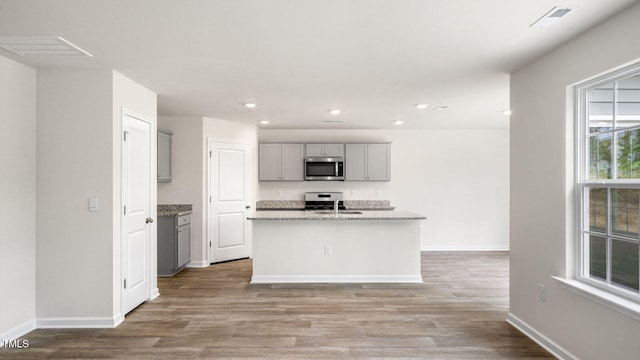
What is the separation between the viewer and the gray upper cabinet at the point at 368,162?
22.7 ft

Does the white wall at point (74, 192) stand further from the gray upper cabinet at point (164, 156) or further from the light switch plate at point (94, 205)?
the gray upper cabinet at point (164, 156)

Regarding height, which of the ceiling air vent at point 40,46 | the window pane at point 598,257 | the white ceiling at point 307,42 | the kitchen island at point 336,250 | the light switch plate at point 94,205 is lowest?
the kitchen island at point 336,250

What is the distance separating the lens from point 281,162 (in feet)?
22.6

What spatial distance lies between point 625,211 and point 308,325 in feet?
8.38

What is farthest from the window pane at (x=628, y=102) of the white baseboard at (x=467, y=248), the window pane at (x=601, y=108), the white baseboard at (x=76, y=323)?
the white baseboard at (x=467, y=248)

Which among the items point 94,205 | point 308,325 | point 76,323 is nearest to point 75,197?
point 94,205

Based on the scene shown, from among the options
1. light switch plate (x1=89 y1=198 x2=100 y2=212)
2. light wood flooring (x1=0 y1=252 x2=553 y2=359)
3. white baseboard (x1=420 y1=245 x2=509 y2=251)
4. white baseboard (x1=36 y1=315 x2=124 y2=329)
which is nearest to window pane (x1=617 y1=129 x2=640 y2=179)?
light wood flooring (x1=0 y1=252 x2=553 y2=359)

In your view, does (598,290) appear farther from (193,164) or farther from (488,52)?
(193,164)

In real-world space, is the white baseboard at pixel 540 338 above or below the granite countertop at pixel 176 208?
below

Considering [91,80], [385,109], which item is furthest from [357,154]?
[91,80]

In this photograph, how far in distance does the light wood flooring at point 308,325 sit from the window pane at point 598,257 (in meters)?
0.75

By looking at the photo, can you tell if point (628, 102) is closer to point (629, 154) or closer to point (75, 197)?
point (629, 154)

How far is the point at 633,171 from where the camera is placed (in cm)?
231

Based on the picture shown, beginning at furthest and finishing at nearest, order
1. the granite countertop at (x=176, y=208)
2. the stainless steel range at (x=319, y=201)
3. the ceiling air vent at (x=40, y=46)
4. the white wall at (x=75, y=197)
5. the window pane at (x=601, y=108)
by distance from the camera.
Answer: the stainless steel range at (x=319, y=201)
the granite countertop at (x=176, y=208)
the white wall at (x=75, y=197)
the ceiling air vent at (x=40, y=46)
the window pane at (x=601, y=108)
